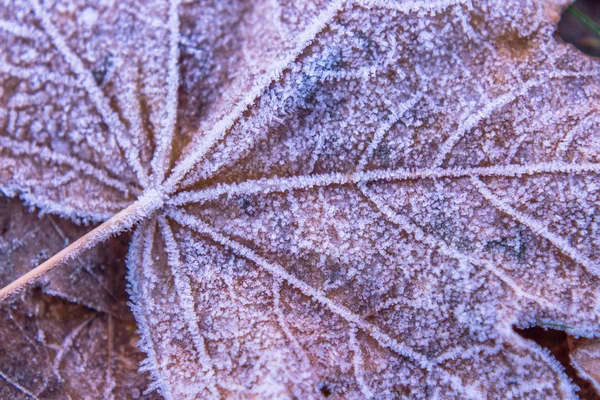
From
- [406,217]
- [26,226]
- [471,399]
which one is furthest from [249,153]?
[471,399]

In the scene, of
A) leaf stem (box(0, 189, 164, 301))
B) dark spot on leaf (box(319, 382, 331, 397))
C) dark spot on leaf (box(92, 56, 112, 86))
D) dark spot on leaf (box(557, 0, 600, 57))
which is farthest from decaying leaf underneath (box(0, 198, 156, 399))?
dark spot on leaf (box(557, 0, 600, 57))

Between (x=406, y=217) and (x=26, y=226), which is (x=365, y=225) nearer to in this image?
(x=406, y=217)

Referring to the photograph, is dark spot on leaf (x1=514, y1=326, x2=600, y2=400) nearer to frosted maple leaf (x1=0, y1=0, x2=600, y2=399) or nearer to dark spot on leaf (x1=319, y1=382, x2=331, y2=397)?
frosted maple leaf (x1=0, y1=0, x2=600, y2=399)

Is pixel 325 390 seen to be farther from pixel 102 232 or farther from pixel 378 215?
pixel 102 232

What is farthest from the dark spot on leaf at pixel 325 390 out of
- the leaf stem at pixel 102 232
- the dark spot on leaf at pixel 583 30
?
the dark spot on leaf at pixel 583 30

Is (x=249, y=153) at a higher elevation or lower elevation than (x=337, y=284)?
higher

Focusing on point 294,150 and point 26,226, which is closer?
point 294,150

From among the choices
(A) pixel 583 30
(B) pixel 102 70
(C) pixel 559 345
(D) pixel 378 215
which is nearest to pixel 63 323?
(B) pixel 102 70

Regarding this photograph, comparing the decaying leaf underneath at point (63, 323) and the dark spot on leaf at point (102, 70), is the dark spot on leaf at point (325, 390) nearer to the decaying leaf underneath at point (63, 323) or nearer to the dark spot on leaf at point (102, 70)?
the decaying leaf underneath at point (63, 323)
